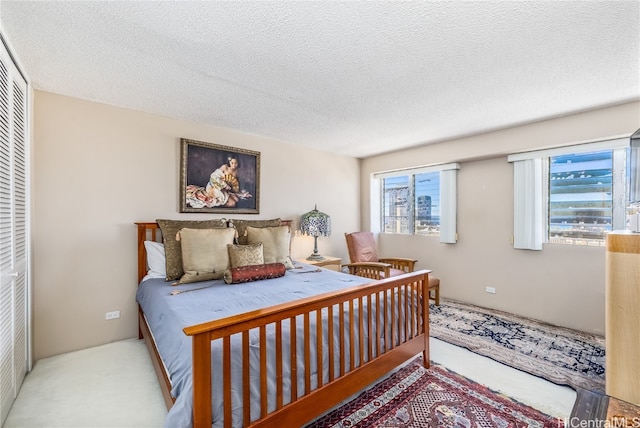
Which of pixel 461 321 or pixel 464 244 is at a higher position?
pixel 464 244

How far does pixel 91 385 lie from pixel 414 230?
421 centimetres

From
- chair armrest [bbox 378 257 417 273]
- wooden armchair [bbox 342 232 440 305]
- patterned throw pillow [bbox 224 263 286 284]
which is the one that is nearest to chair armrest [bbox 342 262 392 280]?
wooden armchair [bbox 342 232 440 305]

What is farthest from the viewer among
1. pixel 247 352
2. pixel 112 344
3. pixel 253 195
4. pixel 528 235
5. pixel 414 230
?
pixel 414 230

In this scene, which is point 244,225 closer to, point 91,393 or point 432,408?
point 91,393

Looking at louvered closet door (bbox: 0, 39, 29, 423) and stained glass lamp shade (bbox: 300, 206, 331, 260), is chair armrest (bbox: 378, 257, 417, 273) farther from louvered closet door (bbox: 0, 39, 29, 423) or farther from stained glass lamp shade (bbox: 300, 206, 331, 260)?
louvered closet door (bbox: 0, 39, 29, 423)

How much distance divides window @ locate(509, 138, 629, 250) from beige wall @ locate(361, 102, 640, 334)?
12 cm

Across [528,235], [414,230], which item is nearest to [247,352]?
[528,235]

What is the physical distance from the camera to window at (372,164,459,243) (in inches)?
157

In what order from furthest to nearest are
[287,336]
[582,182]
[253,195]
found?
1. [253,195]
2. [582,182]
3. [287,336]

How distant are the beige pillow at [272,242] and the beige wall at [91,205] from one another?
735 millimetres

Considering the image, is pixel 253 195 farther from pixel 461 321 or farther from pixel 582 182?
pixel 582 182

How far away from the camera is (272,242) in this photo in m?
3.10

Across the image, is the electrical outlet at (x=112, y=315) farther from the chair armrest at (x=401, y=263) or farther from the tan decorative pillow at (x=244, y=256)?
the chair armrest at (x=401, y=263)

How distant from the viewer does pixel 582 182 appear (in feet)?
10.0
